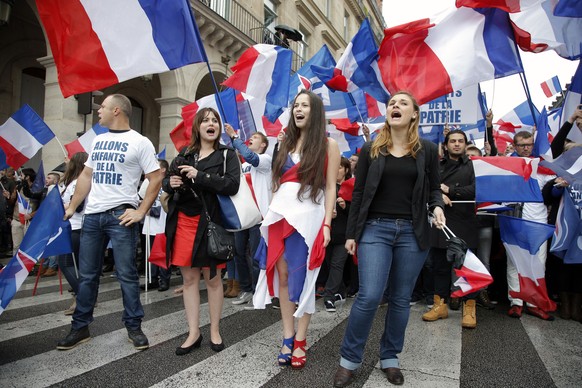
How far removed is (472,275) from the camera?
2939mm

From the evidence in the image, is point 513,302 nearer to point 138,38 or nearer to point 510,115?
point 138,38

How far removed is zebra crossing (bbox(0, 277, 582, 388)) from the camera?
2.81 metres

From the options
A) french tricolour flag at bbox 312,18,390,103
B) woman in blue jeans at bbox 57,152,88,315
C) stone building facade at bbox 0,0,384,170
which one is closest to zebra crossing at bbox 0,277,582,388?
woman in blue jeans at bbox 57,152,88,315

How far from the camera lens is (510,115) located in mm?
9328

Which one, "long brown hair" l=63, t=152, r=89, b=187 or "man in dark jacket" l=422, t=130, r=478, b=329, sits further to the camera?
"long brown hair" l=63, t=152, r=89, b=187

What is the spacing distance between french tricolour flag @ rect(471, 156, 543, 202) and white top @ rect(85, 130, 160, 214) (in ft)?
11.3

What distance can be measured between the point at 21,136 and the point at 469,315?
606 centimetres

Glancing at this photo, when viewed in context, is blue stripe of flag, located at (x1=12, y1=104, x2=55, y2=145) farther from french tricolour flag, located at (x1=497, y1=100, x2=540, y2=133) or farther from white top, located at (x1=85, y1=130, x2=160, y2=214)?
french tricolour flag, located at (x1=497, y1=100, x2=540, y2=133)

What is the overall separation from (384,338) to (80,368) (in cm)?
214

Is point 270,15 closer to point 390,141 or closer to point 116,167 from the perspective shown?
point 116,167

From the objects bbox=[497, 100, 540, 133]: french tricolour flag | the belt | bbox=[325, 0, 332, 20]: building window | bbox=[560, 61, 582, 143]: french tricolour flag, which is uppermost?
bbox=[325, 0, 332, 20]: building window

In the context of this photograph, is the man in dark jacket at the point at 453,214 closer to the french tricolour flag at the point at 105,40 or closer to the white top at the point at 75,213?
the french tricolour flag at the point at 105,40

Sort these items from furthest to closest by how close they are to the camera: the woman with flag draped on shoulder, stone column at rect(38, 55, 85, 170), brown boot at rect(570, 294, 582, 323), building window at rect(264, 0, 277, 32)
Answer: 1. building window at rect(264, 0, 277, 32)
2. stone column at rect(38, 55, 85, 170)
3. brown boot at rect(570, 294, 582, 323)
4. the woman with flag draped on shoulder

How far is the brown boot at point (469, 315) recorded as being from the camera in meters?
4.19
